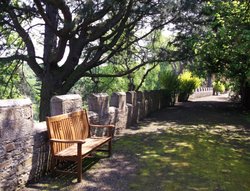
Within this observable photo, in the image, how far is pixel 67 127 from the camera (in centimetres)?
578

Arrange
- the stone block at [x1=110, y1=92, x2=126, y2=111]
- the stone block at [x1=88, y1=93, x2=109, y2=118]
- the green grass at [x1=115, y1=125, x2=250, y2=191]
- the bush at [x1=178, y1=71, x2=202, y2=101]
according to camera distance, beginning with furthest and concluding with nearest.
Result: the bush at [x1=178, y1=71, x2=202, y2=101] → the stone block at [x1=110, y1=92, x2=126, y2=111] → the stone block at [x1=88, y1=93, x2=109, y2=118] → the green grass at [x1=115, y1=125, x2=250, y2=191]

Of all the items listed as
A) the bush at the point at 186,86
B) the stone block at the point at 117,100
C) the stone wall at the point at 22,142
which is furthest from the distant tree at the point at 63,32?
the bush at the point at 186,86

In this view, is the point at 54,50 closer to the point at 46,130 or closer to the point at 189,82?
the point at 46,130

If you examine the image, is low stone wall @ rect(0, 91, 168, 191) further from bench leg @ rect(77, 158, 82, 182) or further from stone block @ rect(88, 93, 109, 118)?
stone block @ rect(88, 93, 109, 118)

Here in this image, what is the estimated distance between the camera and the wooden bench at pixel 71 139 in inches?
199

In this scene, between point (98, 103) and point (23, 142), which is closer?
point (23, 142)

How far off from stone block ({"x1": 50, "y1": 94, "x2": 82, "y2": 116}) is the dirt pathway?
1.16 metres

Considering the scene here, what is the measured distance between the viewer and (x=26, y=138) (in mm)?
4793

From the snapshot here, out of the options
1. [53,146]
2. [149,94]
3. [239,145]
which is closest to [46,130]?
[53,146]

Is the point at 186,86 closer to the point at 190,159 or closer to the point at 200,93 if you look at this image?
the point at 200,93

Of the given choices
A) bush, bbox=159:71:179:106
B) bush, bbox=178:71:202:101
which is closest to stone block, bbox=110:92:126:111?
bush, bbox=159:71:179:106

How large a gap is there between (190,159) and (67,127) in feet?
A: 8.82

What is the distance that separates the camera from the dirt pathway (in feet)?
16.5

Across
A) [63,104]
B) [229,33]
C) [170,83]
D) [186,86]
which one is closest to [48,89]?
[63,104]
